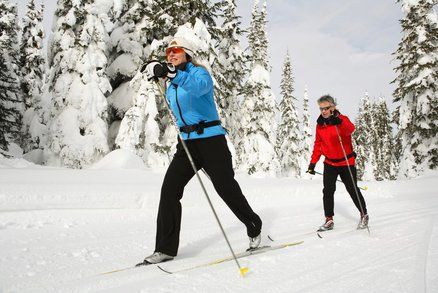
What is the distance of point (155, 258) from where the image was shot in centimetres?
387

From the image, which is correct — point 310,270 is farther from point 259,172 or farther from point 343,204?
point 259,172

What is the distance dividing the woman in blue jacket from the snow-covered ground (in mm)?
411

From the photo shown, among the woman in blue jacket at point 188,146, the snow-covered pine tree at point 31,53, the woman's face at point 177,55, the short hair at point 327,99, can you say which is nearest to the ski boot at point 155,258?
the woman in blue jacket at point 188,146

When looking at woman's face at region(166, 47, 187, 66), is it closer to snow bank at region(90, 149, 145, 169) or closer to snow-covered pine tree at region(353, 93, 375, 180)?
snow bank at region(90, 149, 145, 169)

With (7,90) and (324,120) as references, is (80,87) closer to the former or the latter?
(7,90)

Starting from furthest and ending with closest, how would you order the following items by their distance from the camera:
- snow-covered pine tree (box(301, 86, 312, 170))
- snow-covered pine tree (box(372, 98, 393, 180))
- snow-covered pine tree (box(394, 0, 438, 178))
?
snow-covered pine tree (box(372, 98, 393, 180))
snow-covered pine tree (box(301, 86, 312, 170))
snow-covered pine tree (box(394, 0, 438, 178))

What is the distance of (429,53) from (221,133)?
75.5ft

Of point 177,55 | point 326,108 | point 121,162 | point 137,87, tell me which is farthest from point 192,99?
point 137,87

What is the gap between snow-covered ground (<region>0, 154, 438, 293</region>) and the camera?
311 cm

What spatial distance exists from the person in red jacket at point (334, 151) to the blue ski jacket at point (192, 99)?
269 centimetres

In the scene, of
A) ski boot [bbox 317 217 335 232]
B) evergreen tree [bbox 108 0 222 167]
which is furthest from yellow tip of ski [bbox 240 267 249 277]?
evergreen tree [bbox 108 0 222 167]

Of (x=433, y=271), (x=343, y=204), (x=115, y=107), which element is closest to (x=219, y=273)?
(x=433, y=271)

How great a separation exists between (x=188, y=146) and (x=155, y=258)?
4.06 ft

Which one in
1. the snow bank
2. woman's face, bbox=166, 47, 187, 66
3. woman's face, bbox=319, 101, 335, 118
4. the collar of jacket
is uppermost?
woman's face, bbox=166, 47, 187, 66
